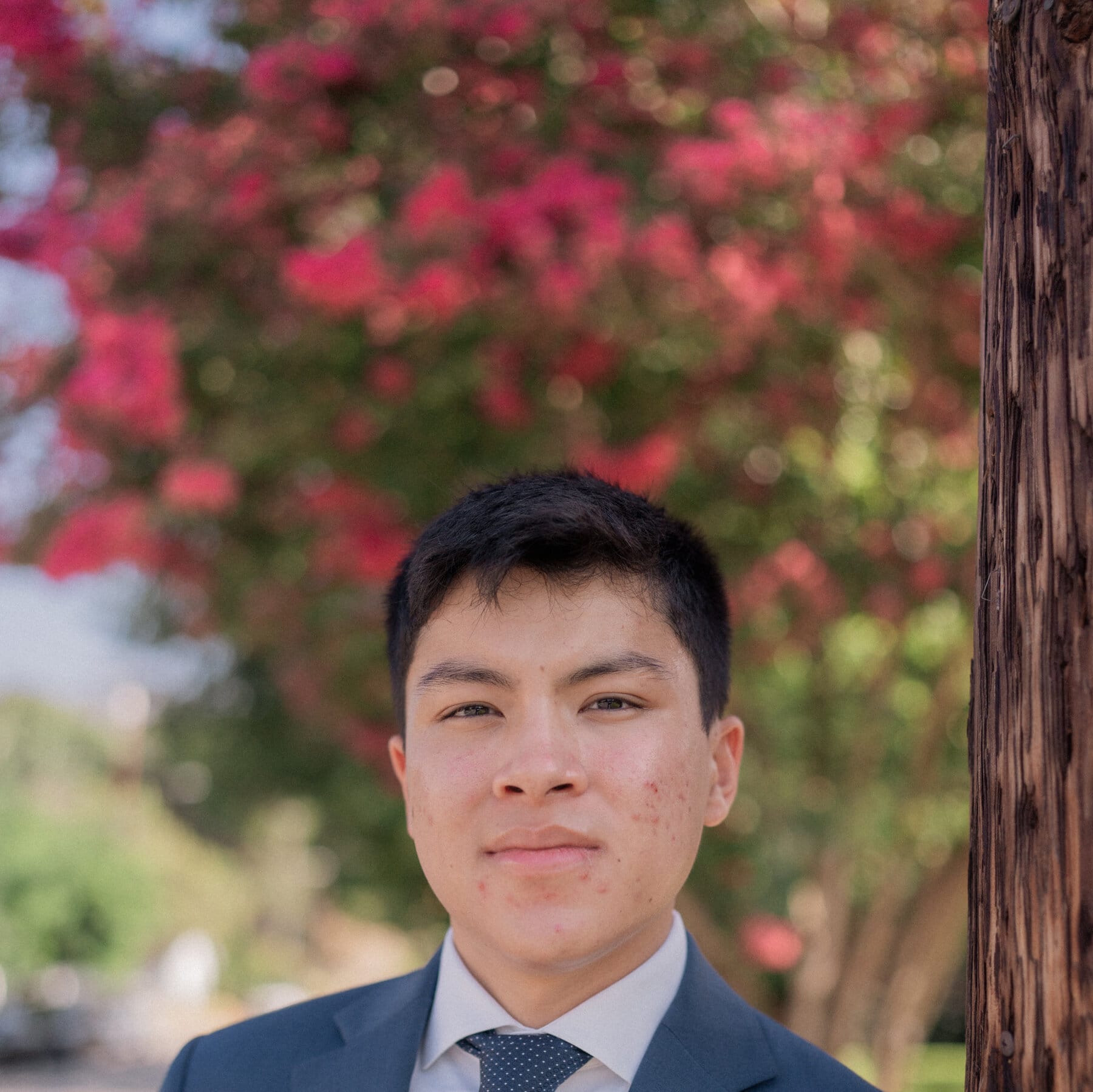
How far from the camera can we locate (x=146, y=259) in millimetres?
4504

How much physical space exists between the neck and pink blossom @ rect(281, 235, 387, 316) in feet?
8.67

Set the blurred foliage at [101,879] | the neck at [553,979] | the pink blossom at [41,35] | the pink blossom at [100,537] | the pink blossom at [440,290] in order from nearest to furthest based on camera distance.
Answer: the neck at [553,979] < the pink blossom at [440,290] < the pink blossom at [100,537] < the pink blossom at [41,35] < the blurred foliage at [101,879]

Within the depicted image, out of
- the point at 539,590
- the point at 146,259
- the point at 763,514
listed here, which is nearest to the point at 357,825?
the point at 763,514

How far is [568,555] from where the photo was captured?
180cm

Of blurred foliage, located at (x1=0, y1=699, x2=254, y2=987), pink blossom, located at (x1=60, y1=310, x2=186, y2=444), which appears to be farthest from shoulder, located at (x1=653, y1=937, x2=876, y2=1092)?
blurred foliage, located at (x1=0, y1=699, x2=254, y2=987)

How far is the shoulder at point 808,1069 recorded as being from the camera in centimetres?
171

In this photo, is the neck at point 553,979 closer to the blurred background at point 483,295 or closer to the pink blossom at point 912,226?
the blurred background at point 483,295

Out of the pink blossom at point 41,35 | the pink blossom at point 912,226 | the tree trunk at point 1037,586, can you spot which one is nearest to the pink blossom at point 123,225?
the pink blossom at point 41,35

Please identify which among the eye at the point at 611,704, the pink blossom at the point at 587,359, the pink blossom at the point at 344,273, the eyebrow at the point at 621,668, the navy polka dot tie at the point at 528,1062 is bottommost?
the navy polka dot tie at the point at 528,1062

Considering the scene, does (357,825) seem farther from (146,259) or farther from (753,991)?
(146,259)

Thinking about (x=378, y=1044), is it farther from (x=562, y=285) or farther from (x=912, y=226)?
(x=912, y=226)

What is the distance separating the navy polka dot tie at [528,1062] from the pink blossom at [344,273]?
2753mm

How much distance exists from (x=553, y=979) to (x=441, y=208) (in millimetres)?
2765

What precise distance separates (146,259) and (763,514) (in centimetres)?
249
